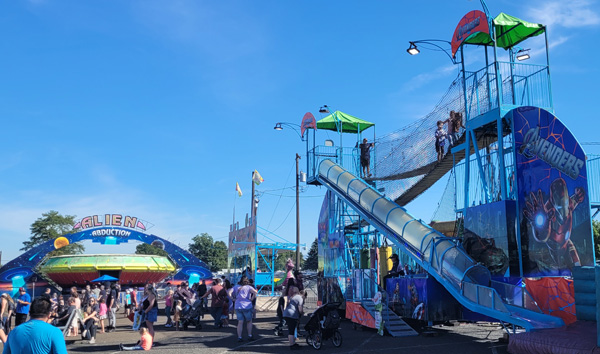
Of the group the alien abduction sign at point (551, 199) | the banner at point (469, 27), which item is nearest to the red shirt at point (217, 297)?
the alien abduction sign at point (551, 199)

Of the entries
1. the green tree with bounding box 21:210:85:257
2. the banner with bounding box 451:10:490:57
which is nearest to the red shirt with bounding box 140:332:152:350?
the banner with bounding box 451:10:490:57

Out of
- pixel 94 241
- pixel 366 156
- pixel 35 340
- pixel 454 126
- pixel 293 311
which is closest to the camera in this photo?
pixel 35 340

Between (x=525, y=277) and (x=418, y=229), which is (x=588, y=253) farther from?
(x=418, y=229)

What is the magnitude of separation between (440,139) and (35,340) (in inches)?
581

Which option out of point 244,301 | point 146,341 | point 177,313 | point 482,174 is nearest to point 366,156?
point 482,174

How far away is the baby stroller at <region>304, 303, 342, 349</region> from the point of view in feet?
39.4

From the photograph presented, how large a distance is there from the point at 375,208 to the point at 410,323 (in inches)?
152

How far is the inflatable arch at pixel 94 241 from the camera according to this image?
36094mm

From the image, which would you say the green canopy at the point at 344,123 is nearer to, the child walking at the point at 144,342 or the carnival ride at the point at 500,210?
the carnival ride at the point at 500,210

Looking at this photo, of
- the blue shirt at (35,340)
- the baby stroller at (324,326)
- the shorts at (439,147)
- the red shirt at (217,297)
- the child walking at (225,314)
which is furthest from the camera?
the child walking at (225,314)

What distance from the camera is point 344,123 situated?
25344 mm

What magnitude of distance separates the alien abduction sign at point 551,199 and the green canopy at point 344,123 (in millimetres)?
11898

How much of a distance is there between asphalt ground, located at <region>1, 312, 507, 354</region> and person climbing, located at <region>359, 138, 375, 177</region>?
8.27 meters

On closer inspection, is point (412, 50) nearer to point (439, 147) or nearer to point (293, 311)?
point (439, 147)
